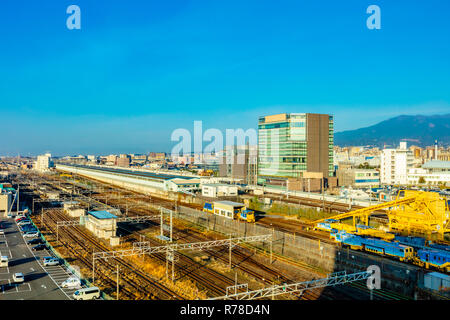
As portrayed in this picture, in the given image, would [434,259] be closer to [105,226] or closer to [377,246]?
[377,246]

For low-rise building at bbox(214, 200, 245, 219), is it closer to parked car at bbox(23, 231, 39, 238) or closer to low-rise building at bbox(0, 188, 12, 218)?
parked car at bbox(23, 231, 39, 238)

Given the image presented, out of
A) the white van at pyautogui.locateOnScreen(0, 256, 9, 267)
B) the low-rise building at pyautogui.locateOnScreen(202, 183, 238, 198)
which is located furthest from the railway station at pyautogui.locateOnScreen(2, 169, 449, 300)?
the low-rise building at pyautogui.locateOnScreen(202, 183, 238, 198)

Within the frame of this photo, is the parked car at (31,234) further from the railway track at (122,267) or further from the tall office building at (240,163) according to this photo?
the tall office building at (240,163)

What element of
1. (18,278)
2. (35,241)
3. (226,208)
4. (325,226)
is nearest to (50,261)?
(18,278)
